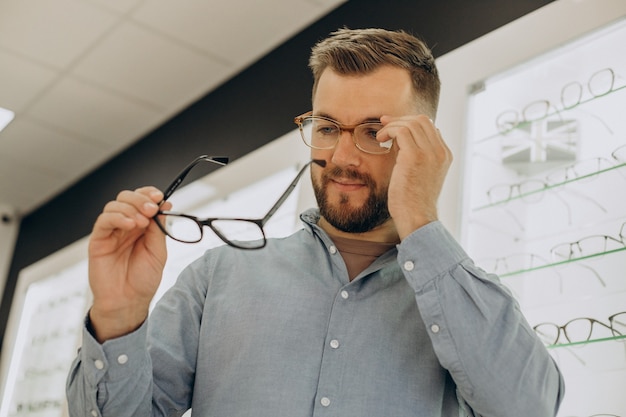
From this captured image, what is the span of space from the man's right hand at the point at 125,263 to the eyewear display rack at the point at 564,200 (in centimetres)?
114

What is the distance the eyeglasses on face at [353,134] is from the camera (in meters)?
1.43

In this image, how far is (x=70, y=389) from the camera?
125cm

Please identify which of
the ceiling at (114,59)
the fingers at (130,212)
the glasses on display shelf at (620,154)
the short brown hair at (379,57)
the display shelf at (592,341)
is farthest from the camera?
the ceiling at (114,59)

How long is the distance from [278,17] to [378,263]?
89.4 inches

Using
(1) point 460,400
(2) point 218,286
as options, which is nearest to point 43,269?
(2) point 218,286

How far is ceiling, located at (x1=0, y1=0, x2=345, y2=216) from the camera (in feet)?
11.3

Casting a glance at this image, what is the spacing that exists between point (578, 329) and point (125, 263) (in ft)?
3.88

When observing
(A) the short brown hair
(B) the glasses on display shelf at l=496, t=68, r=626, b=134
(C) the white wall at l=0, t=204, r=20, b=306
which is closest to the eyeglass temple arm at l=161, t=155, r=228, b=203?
(A) the short brown hair

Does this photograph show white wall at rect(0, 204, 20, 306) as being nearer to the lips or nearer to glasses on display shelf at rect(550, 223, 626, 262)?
glasses on display shelf at rect(550, 223, 626, 262)

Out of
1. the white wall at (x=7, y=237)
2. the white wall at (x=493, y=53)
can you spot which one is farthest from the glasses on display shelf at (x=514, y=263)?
the white wall at (x=7, y=237)

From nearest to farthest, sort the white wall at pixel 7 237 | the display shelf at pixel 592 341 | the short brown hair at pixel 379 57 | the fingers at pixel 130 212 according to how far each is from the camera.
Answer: the fingers at pixel 130 212 → the short brown hair at pixel 379 57 → the display shelf at pixel 592 341 → the white wall at pixel 7 237

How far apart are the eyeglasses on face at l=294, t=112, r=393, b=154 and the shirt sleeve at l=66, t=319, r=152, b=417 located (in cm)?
48

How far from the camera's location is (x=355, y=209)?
4.69 feet

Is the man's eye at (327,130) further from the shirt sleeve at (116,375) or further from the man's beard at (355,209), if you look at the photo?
the shirt sleeve at (116,375)
